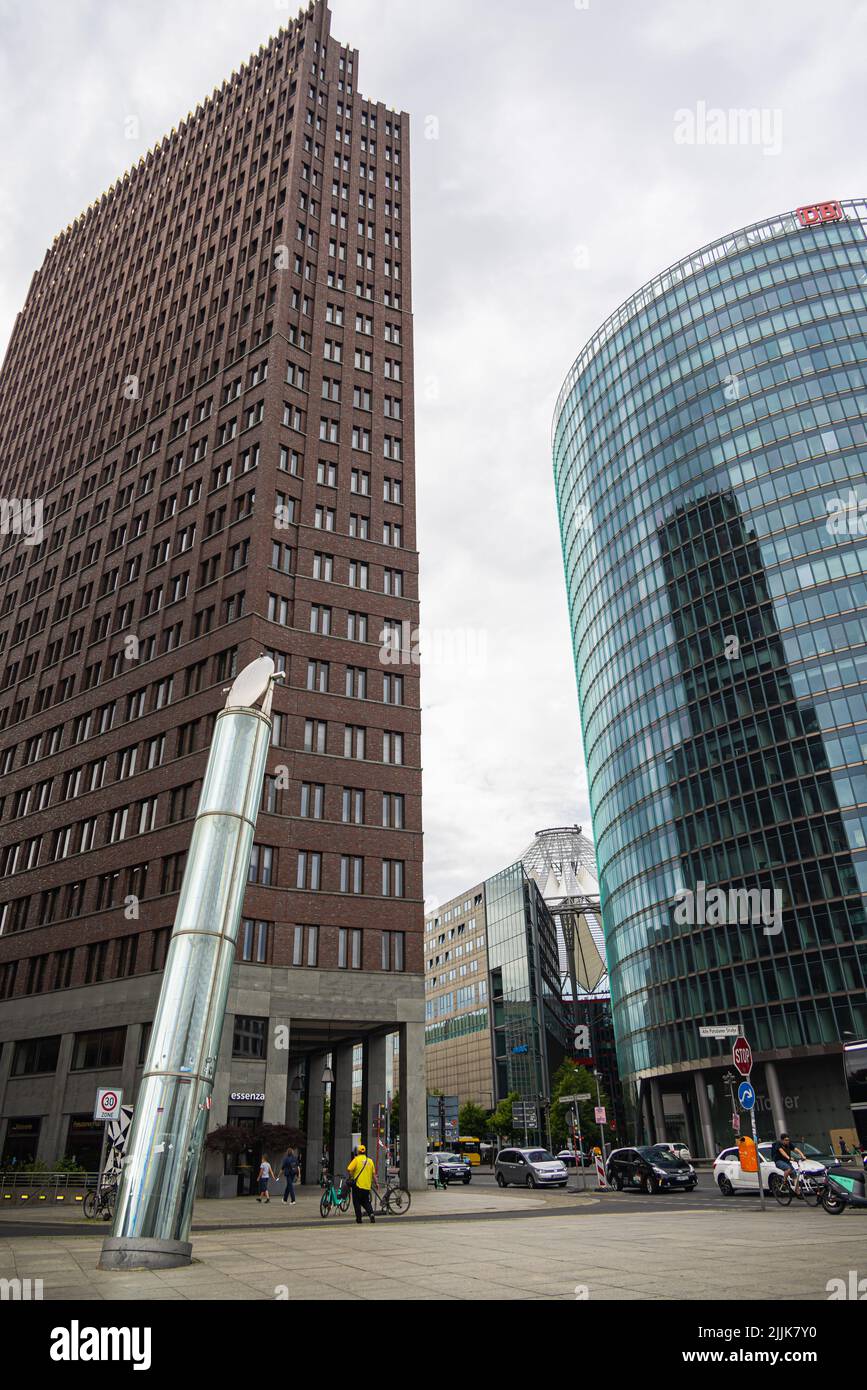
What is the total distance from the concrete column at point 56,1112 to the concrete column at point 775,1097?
50.2 metres

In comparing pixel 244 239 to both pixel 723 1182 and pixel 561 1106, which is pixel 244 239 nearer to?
pixel 723 1182

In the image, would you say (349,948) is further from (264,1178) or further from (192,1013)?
(192,1013)

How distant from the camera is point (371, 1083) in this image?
4816cm

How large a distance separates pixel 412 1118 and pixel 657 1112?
45685 mm

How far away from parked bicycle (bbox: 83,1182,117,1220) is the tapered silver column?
18925 millimetres

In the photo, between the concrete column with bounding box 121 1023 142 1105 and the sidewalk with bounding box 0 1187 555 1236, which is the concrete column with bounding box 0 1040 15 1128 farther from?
the sidewalk with bounding box 0 1187 555 1236

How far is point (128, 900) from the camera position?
163ft

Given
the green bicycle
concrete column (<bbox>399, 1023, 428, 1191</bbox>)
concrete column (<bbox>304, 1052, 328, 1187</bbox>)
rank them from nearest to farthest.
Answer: the green bicycle < concrete column (<bbox>399, 1023, 428, 1191</bbox>) < concrete column (<bbox>304, 1052, 328, 1187</bbox>)

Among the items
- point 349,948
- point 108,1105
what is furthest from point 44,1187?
point 349,948

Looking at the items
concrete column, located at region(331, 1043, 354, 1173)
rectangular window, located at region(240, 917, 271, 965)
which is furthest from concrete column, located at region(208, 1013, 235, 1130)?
concrete column, located at region(331, 1043, 354, 1173)

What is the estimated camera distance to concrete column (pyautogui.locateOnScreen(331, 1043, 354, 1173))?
49.7 metres

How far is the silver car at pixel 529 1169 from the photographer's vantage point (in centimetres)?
4303
